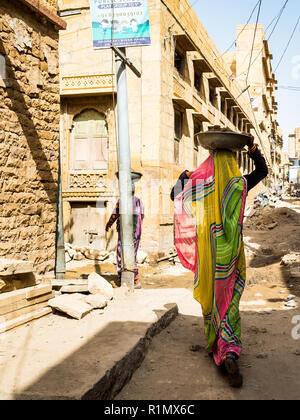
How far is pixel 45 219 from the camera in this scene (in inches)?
204

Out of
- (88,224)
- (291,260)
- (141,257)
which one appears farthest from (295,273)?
(88,224)

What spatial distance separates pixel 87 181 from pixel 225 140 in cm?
888

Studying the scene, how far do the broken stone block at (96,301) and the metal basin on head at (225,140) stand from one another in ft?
7.02

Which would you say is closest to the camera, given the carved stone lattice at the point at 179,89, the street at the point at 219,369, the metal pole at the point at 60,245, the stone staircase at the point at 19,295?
the street at the point at 219,369

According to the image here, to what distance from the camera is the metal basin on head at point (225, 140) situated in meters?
3.24

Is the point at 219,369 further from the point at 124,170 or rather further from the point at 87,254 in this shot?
the point at 87,254

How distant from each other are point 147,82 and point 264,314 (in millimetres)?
7619

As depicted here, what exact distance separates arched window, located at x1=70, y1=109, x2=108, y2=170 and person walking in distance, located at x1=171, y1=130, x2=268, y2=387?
853 centimetres

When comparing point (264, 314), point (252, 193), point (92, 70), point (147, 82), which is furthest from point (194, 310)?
point (252, 193)

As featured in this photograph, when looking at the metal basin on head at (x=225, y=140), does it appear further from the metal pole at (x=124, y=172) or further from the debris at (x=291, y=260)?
the debris at (x=291, y=260)

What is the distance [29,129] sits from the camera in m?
4.85

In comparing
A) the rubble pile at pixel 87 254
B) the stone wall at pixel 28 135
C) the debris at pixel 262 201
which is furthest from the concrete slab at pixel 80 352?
the debris at pixel 262 201

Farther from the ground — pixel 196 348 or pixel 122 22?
pixel 122 22

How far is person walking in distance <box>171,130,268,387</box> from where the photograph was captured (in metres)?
3.08
